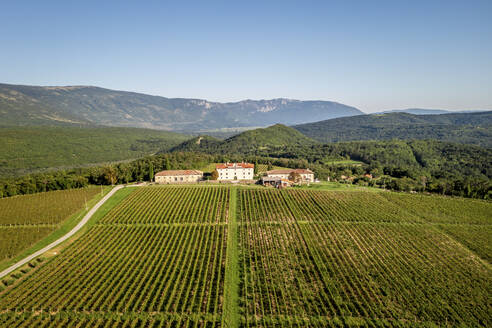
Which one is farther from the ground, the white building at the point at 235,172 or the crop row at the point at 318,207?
the white building at the point at 235,172

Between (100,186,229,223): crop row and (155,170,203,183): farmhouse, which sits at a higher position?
(155,170,203,183): farmhouse

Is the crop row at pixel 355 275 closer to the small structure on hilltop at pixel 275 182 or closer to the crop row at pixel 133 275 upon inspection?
the crop row at pixel 133 275

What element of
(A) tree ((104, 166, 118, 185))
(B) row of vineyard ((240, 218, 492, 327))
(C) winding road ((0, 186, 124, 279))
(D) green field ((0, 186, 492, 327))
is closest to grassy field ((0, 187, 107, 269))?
(C) winding road ((0, 186, 124, 279))

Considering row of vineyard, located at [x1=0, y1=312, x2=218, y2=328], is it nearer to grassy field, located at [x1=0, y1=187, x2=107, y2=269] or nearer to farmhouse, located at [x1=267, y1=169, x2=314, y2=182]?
grassy field, located at [x1=0, y1=187, x2=107, y2=269]

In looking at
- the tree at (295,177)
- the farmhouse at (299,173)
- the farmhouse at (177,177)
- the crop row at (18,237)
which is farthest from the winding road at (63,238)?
the tree at (295,177)

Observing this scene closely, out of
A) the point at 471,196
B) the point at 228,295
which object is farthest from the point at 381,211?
the point at 228,295

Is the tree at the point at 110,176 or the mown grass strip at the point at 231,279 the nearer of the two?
the mown grass strip at the point at 231,279

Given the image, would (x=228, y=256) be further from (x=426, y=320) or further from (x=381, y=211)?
(x=381, y=211)
